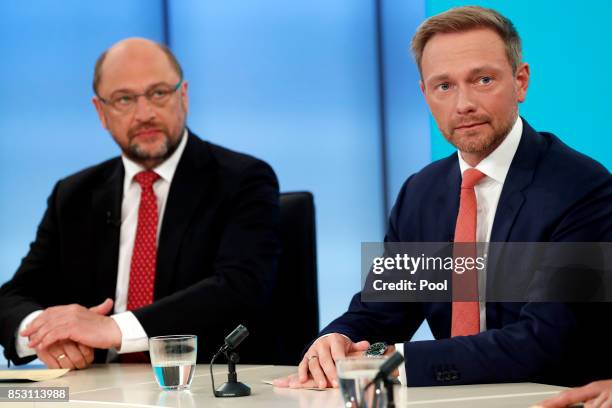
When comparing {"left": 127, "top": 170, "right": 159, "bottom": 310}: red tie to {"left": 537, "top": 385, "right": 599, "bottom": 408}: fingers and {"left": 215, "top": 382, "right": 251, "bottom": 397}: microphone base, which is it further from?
{"left": 537, "top": 385, "right": 599, "bottom": 408}: fingers

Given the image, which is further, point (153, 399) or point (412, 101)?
point (412, 101)

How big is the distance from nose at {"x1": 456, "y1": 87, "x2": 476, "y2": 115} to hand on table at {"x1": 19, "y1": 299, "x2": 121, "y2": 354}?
3.69 ft

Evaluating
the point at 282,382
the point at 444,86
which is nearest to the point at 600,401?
the point at 282,382

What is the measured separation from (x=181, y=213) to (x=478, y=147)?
1.06 meters

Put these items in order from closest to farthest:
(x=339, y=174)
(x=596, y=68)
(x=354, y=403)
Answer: (x=354, y=403), (x=596, y=68), (x=339, y=174)

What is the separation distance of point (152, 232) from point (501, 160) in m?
1.18

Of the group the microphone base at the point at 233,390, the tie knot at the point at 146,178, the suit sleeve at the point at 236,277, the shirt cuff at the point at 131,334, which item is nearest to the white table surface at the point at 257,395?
the microphone base at the point at 233,390

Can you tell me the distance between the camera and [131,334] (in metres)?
2.56

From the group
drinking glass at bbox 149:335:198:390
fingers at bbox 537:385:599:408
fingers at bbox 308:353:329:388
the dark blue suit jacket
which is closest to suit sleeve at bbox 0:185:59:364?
drinking glass at bbox 149:335:198:390

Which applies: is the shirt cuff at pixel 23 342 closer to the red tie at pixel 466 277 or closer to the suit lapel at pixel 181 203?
the suit lapel at pixel 181 203

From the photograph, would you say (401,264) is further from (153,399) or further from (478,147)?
(153,399)

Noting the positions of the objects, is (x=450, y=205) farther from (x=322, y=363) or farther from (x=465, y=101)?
(x=322, y=363)

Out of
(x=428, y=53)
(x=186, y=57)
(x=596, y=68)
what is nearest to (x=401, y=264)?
(x=428, y=53)

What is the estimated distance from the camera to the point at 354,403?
132 centimetres
